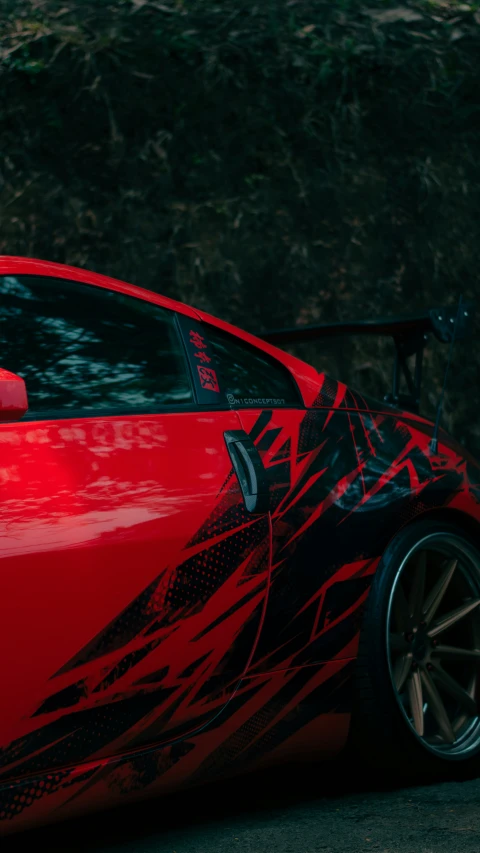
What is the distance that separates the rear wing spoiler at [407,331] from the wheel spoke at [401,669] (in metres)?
0.98

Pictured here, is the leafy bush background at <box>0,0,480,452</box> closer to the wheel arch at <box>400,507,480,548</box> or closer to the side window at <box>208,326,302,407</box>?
the wheel arch at <box>400,507,480,548</box>

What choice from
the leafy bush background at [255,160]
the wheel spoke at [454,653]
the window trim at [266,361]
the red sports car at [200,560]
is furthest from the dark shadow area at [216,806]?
the leafy bush background at [255,160]

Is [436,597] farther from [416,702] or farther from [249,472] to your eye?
[249,472]

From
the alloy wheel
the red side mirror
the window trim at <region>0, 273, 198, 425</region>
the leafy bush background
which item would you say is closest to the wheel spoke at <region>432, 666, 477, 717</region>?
the alloy wheel

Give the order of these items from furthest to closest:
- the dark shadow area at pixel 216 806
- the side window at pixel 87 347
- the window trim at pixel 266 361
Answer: the window trim at pixel 266 361 → the dark shadow area at pixel 216 806 → the side window at pixel 87 347

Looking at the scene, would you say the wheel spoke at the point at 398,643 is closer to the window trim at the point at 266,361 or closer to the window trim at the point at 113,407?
the window trim at the point at 266,361

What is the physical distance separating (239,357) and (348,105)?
5012 millimetres

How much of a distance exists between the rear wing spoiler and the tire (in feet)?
2.08

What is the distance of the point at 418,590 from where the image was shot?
3346 mm

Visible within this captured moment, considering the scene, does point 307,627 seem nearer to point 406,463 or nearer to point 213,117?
point 406,463

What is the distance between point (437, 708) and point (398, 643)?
276mm

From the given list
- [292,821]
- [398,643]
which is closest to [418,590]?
[398,643]

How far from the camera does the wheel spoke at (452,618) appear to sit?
337cm

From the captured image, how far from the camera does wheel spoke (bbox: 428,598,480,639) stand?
11.0 feet
